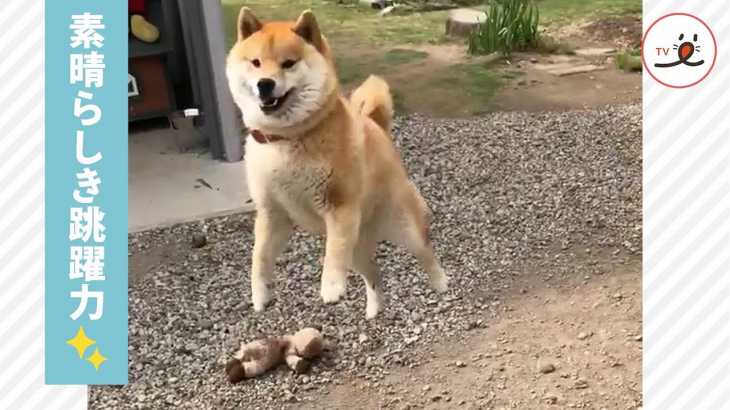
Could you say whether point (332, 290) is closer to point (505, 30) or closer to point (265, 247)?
point (265, 247)

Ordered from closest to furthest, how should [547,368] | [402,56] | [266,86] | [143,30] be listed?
[266,86] → [547,368] → [143,30] → [402,56]

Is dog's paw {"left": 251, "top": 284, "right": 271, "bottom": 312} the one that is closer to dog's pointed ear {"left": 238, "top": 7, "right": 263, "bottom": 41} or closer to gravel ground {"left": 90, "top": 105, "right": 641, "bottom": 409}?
dog's pointed ear {"left": 238, "top": 7, "right": 263, "bottom": 41}

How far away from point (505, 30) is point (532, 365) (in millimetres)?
3443

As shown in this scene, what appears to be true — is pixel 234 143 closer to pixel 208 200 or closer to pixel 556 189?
pixel 208 200

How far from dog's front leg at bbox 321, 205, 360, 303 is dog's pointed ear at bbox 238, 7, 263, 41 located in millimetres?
326

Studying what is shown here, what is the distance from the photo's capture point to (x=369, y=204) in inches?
59.7

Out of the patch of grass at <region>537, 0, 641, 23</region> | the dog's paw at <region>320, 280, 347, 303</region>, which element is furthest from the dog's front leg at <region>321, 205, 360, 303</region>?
the patch of grass at <region>537, 0, 641, 23</region>

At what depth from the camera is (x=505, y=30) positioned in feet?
20.1

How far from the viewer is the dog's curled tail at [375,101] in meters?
1.54

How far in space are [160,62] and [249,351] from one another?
2.32 metres
